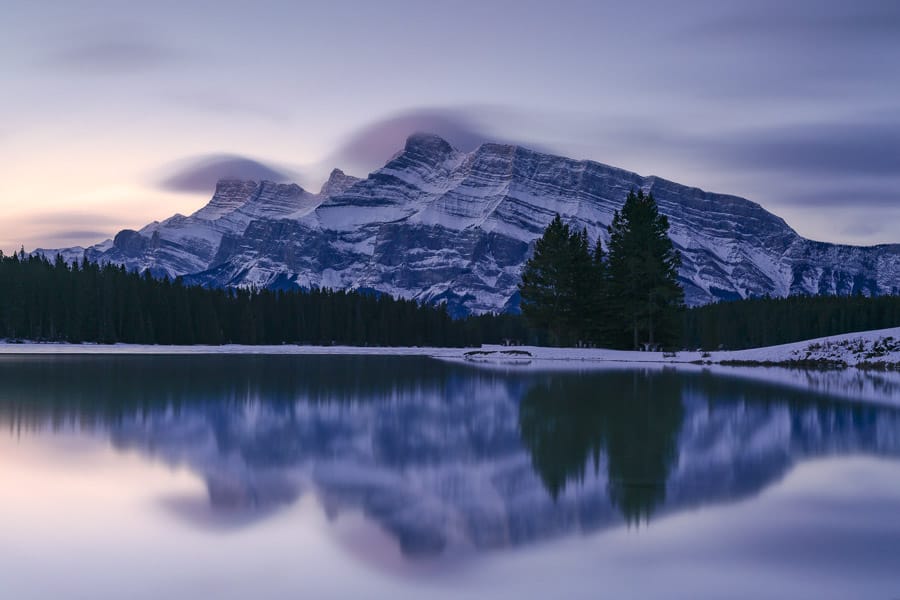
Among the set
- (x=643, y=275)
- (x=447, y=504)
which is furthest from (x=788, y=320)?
(x=447, y=504)

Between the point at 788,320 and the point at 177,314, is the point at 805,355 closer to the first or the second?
the point at 177,314

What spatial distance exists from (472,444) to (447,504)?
523cm

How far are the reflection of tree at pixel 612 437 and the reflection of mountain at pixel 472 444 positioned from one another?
48mm

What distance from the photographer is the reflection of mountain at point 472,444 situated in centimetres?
994

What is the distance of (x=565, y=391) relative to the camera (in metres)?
28.2

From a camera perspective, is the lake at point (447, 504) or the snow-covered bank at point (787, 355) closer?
the lake at point (447, 504)

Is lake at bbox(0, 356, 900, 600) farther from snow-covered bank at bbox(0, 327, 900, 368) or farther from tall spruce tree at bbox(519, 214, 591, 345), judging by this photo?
tall spruce tree at bbox(519, 214, 591, 345)

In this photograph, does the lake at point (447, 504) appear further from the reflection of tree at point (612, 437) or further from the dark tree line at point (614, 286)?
the dark tree line at point (614, 286)

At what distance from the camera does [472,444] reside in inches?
602

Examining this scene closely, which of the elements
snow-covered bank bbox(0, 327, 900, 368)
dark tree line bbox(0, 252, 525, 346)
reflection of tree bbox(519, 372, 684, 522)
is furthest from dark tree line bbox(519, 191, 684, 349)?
dark tree line bbox(0, 252, 525, 346)

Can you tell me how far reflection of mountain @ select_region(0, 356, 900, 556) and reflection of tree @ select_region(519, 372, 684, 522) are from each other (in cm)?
5

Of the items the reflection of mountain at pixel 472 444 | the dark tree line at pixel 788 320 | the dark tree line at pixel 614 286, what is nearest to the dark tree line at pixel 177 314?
the dark tree line at pixel 788 320

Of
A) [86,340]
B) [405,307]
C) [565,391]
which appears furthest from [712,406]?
[405,307]

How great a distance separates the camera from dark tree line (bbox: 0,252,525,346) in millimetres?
105375
